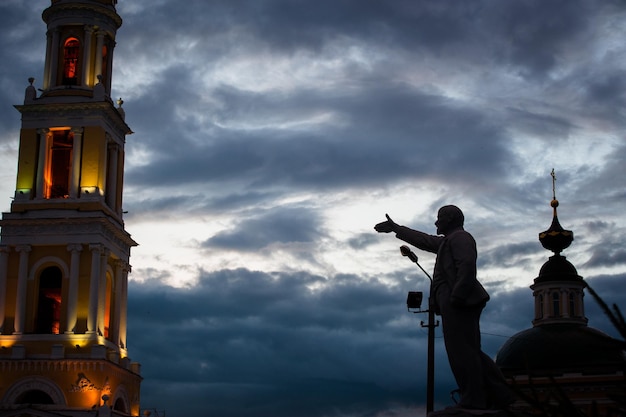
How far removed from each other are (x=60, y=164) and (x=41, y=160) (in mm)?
1446

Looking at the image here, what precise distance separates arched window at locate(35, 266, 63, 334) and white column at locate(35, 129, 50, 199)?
408 centimetres

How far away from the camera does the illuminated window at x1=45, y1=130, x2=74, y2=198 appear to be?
5338cm

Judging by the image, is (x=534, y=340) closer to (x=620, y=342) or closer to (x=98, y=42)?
(x=98, y=42)

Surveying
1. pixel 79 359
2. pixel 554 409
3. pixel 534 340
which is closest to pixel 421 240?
pixel 554 409

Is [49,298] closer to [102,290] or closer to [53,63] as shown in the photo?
[102,290]

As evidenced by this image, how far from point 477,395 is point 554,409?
4714 mm

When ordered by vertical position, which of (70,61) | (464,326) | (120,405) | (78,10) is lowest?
(464,326)

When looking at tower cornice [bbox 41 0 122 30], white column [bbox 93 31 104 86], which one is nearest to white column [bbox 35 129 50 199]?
white column [bbox 93 31 104 86]

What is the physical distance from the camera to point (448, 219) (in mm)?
12898

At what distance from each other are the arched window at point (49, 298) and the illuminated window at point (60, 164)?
4.14 meters

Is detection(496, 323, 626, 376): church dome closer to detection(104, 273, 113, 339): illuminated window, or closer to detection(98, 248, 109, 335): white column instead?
detection(104, 273, 113, 339): illuminated window

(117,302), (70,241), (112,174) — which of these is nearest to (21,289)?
(70,241)

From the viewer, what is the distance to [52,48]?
54875mm

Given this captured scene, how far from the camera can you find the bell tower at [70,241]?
48.8 m
